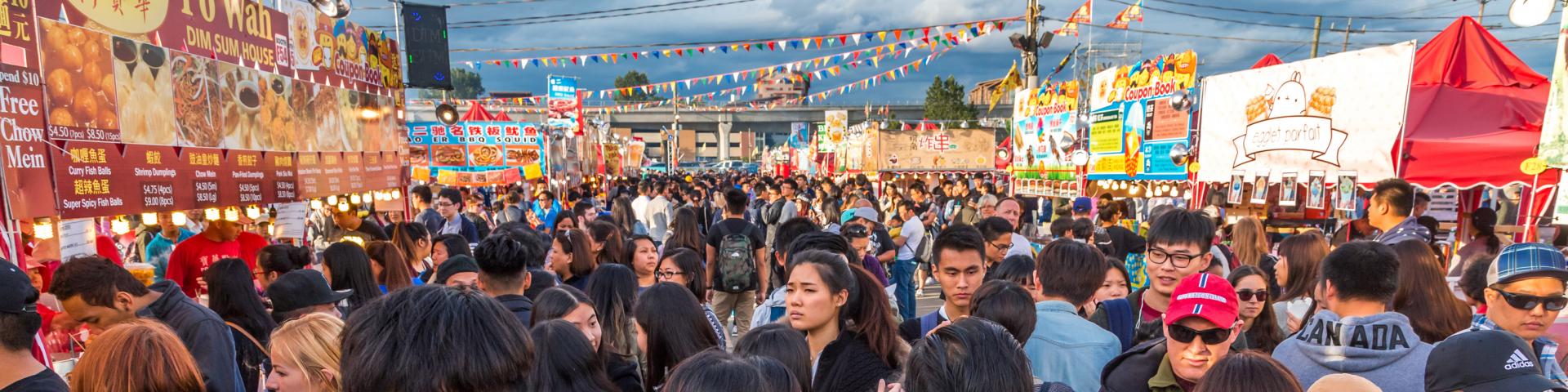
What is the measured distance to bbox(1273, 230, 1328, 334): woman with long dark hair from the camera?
4.49 meters

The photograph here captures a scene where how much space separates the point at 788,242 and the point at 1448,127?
691 centimetres

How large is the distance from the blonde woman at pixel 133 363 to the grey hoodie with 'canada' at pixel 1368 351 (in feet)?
13.2

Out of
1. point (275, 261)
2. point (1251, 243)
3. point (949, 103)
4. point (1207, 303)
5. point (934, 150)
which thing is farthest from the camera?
point (949, 103)

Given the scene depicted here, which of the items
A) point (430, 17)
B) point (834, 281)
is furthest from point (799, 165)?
point (834, 281)

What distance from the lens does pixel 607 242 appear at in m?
6.68

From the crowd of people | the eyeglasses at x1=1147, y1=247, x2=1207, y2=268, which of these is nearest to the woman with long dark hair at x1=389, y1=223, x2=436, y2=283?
the crowd of people

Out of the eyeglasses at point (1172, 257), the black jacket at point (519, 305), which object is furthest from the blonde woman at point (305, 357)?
the eyeglasses at point (1172, 257)

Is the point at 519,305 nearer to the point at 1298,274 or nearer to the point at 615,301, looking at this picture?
the point at 615,301

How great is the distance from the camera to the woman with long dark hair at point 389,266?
5941 mm

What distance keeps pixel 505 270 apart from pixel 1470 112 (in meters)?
9.25

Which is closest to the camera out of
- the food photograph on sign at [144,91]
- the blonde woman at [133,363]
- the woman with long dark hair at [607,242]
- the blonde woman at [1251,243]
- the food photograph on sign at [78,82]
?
the blonde woman at [133,363]

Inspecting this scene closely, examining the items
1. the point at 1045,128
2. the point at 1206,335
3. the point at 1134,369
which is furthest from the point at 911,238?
the point at 1045,128

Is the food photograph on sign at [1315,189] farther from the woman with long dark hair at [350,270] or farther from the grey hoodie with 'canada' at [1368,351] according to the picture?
the woman with long dark hair at [350,270]

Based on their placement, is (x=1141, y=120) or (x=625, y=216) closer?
(x=625, y=216)
